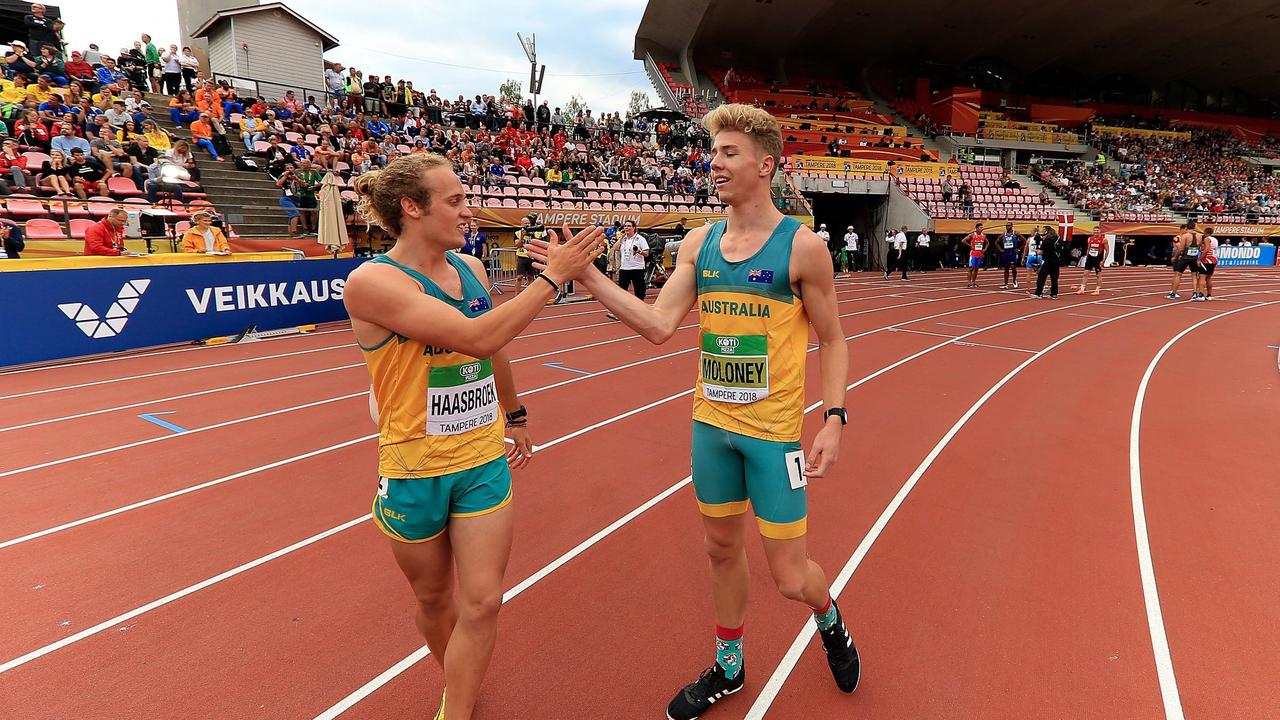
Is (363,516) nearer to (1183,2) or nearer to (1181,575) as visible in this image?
(1181,575)

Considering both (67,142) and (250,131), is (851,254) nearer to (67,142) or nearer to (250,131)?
(250,131)

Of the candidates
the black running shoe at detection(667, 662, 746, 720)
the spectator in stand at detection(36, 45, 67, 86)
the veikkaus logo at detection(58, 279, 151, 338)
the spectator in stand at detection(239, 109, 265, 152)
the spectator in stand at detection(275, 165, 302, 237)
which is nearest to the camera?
the black running shoe at detection(667, 662, 746, 720)

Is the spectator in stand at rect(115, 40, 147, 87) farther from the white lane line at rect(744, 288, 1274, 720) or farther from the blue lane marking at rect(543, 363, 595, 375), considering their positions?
the white lane line at rect(744, 288, 1274, 720)

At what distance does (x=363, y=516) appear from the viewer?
401 centimetres

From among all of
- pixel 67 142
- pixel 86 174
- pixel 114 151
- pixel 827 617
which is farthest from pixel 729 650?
pixel 67 142

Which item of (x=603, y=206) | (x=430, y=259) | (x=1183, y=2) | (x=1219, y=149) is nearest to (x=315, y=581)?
(x=430, y=259)

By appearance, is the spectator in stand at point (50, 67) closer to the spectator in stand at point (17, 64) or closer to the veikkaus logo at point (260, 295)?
the spectator in stand at point (17, 64)

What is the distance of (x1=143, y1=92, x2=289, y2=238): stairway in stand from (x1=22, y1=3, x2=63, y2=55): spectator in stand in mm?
5878

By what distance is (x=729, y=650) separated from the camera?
96.0 inches

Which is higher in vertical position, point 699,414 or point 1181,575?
A: point 699,414

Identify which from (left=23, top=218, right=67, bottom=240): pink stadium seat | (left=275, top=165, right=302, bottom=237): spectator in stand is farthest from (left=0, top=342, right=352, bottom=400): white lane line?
(left=275, top=165, right=302, bottom=237): spectator in stand

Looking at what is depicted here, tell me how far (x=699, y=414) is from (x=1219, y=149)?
6015 centimetres

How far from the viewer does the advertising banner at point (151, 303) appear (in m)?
7.76

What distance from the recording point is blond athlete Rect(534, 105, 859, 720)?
2223 mm
